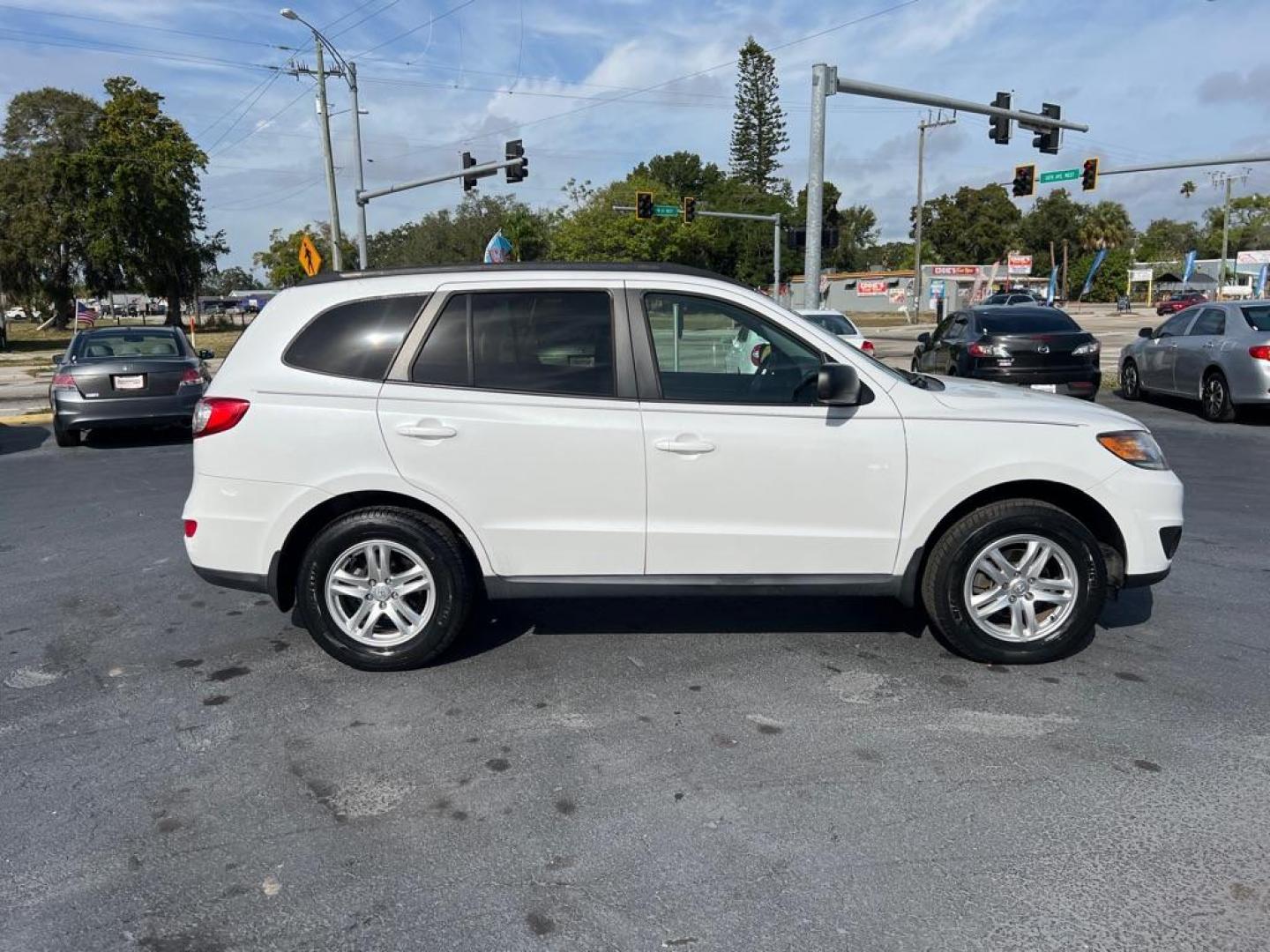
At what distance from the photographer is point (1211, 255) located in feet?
394

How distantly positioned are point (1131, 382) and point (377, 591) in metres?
14.6

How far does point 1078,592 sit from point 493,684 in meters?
2.74

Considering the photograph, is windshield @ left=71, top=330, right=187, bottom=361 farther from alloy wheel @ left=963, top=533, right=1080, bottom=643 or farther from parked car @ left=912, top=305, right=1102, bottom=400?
alloy wheel @ left=963, top=533, right=1080, bottom=643

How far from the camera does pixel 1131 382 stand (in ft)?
51.5

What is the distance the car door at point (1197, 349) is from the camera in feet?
42.8

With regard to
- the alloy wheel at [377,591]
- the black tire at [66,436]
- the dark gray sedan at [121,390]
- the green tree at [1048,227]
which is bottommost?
the black tire at [66,436]

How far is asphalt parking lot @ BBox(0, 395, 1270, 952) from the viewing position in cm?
279

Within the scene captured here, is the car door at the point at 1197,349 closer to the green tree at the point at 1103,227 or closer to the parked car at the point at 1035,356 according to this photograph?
Result: the parked car at the point at 1035,356

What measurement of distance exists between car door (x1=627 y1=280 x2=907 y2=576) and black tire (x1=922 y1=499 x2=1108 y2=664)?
0.86ft

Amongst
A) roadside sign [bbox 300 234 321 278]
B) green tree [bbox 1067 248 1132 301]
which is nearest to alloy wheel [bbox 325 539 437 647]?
roadside sign [bbox 300 234 321 278]

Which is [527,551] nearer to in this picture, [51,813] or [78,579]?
[51,813]

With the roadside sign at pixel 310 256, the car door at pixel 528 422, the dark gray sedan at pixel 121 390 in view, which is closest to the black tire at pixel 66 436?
the dark gray sedan at pixel 121 390

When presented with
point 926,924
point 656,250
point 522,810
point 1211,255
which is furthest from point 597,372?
point 1211,255

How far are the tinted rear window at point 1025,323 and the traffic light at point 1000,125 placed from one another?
9.58m
